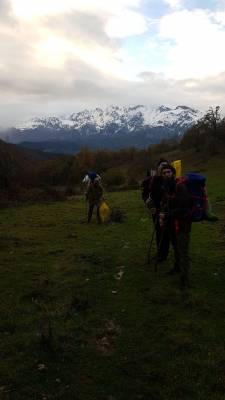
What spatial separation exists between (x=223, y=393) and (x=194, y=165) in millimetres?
90029

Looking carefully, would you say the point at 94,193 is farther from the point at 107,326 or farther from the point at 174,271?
the point at 107,326

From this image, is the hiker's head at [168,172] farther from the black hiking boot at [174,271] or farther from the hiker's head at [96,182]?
the hiker's head at [96,182]

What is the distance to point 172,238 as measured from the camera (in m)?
14.5

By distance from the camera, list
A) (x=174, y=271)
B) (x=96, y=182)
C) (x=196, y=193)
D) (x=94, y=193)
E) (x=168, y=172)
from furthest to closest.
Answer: (x=96, y=182) < (x=94, y=193) < (x=174, y=271) < (x=168, y=172) < (x=196, y=193)

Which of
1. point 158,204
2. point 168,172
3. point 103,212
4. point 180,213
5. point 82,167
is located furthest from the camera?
point 82,167

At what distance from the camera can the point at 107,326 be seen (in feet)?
34.2

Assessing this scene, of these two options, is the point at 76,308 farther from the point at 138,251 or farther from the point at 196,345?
the point at 138,251

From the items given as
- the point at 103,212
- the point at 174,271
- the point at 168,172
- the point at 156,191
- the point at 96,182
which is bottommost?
the point at 174,271

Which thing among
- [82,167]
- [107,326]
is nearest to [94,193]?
[107,326]

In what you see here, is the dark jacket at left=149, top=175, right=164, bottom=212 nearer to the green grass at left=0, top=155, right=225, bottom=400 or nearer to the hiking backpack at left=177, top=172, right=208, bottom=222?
the green grass at left=0, top=155, right=225, bottom=400

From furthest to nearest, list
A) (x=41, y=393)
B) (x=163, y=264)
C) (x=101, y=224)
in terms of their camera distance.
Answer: (x=101, y=224) → (x=163, y=264) → (x=41, y=393)

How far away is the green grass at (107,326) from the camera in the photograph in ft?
26.1

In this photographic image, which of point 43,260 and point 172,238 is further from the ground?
point 172,238

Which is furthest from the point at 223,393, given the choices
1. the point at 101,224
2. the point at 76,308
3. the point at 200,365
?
the point at 101,224
